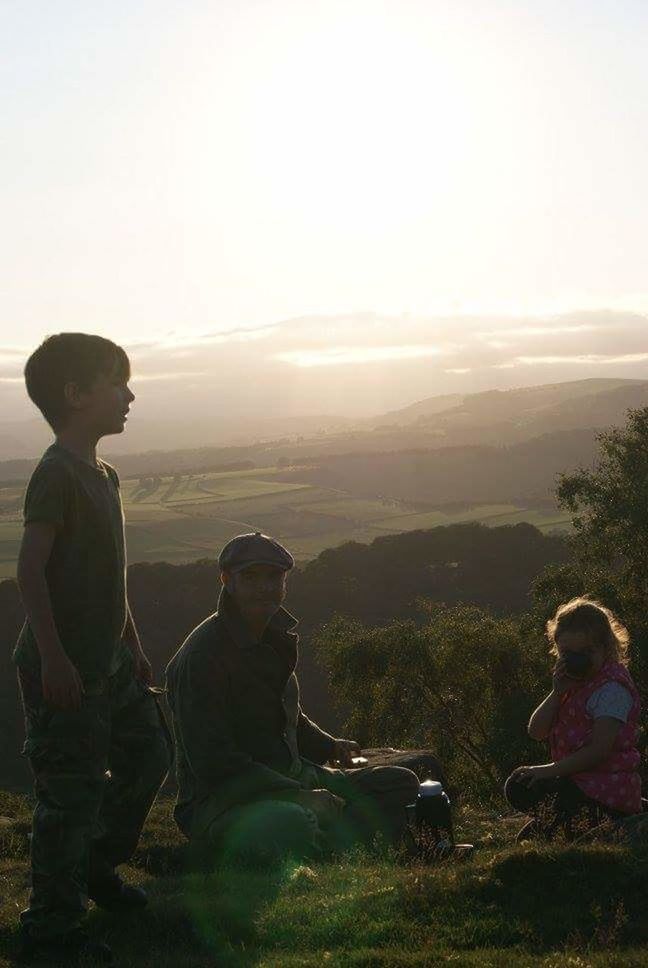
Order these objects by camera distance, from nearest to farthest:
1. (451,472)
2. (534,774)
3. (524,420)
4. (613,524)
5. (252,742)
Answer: (534,774) → (252,742) → (613,524) → (451,472) → (524,420)

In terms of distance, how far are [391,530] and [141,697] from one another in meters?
75.2

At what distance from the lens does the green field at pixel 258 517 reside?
253 feet

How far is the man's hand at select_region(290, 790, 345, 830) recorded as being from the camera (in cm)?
738

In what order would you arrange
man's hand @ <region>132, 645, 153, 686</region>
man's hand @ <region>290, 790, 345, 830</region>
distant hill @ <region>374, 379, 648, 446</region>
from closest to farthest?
man's hand @ <region>132, 645, 153, 686</region> < man's hand @ <region>290, 790, 345, 830</region> < distant hill @ <region>374, 379, 648, 446</region>

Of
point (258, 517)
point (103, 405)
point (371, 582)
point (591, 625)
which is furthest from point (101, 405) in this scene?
point (258, 517)

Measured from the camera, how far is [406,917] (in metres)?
5.39

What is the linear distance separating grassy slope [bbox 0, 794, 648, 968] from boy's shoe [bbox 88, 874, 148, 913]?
2.8 inches

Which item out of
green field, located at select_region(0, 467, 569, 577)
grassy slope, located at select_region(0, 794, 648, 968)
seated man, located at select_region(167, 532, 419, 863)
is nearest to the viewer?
grassy slope, located at select_region(0, 794, 648, 968)

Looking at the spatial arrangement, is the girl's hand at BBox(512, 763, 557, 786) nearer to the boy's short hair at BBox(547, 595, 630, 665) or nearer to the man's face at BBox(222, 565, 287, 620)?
the boy's short hair at BBox(547, 595, 630, 665)

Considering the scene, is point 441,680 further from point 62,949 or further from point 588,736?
point 62,949

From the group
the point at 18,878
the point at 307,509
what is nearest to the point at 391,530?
the point at 307,509

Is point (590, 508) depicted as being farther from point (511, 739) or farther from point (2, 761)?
point (2, 761)

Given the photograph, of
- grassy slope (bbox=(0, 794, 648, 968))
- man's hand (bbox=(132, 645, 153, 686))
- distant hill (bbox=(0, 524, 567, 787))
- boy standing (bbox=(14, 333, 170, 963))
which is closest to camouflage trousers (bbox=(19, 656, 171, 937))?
boy standing (bbox=(14, 333, 170, 963))

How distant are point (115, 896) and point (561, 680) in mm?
3278
